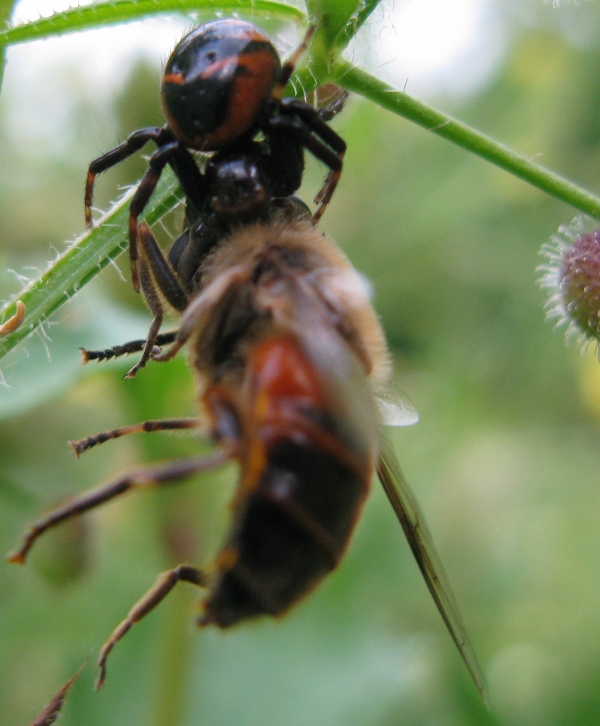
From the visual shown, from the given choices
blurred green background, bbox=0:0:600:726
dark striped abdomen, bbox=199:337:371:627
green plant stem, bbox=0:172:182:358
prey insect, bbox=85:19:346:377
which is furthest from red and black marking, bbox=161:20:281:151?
dark striped abdomen, bbox=199:337:371:627

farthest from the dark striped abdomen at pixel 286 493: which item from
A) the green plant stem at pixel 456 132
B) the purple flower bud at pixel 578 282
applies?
the purple flower bud at pixel 578 282

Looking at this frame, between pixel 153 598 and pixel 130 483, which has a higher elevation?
pixel 130 483

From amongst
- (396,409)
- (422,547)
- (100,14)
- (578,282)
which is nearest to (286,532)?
(422,547)

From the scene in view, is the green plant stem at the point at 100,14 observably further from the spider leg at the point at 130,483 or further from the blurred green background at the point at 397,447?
the spider leg at the point at 130,483

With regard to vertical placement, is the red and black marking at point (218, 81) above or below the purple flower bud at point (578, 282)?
above

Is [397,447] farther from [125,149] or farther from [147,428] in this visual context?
[125,149]

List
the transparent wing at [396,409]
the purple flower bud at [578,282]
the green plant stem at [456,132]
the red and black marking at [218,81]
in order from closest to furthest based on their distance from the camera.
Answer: the red and black marking at [218,81]
the green plant stem at [456,132]
the transparent wing at [396,409]
the purple flower bud at [578,282]
